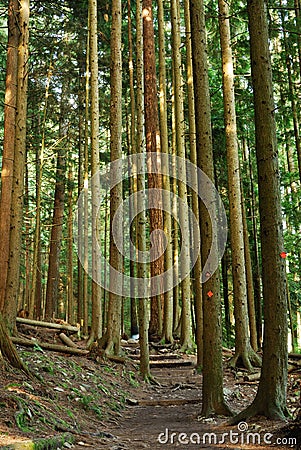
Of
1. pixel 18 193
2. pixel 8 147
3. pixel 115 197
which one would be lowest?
pixel 18 193

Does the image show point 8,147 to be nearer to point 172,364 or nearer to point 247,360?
point 172,364

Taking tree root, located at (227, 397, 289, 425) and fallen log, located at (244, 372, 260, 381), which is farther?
fallen log, located at (244, 372, 260, 381)

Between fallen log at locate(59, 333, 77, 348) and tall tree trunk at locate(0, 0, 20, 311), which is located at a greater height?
tall tree trunk at locate(0, 0, 20, 311)

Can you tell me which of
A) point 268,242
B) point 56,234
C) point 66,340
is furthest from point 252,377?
point 56,234

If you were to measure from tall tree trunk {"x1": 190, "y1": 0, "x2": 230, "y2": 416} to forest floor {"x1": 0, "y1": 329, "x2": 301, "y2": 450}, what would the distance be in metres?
0.39

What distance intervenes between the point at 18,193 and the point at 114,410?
4130mm

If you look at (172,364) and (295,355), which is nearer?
(295,355)

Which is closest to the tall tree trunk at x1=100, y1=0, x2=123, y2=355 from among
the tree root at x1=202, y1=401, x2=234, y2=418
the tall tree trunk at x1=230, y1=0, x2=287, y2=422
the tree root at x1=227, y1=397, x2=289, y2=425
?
the tree root at x1=202, y1=401, x2=234, y2=418

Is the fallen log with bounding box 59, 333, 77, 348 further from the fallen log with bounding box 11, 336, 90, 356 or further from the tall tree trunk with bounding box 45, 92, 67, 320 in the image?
the tall tree trunk with bounding box 45, 92, 67, 320

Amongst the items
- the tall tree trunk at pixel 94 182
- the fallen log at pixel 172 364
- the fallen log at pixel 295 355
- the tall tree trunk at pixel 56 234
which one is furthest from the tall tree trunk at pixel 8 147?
the tall tree trunk at pixel 56 234

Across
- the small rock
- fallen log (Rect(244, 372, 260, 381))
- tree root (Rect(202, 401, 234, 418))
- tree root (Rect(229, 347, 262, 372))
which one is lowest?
the small rock

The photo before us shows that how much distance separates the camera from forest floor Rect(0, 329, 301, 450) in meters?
4.92

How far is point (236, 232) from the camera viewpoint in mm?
11305

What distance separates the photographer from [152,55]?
55.9ft
